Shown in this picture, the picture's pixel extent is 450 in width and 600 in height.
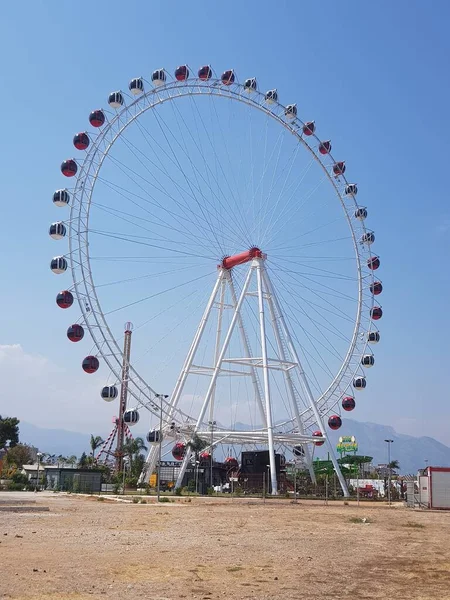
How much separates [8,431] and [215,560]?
11487 centimetres

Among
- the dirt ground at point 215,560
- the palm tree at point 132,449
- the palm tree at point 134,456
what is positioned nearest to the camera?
the dirt ground at point 215,560

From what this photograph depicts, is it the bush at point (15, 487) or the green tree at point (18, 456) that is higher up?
the green tree at point (18, 456)

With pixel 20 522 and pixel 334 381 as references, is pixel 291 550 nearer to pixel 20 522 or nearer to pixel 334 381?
pixel 20 522

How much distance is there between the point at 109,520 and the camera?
1161 inches

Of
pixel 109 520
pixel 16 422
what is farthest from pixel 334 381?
pixel 16 422

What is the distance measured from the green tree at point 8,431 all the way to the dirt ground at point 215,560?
99.7 metres

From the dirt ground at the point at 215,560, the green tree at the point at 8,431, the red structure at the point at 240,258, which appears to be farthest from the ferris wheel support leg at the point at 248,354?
the green tree at the point at 8,431

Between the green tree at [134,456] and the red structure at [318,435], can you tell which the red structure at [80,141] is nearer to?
the red structure at [318,435]

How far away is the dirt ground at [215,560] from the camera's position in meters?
13.2

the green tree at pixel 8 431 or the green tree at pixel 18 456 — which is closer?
the green tree at pixel 18 456

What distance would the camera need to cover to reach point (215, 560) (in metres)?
17.3

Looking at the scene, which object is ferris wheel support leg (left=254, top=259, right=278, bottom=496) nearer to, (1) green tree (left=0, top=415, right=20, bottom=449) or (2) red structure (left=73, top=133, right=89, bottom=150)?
(2) red structure (left=73, top=133, right=89, bottom=150)

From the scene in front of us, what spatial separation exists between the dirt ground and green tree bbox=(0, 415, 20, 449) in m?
99.7

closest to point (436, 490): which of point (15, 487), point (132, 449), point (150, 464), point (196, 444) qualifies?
point (196, 444)
